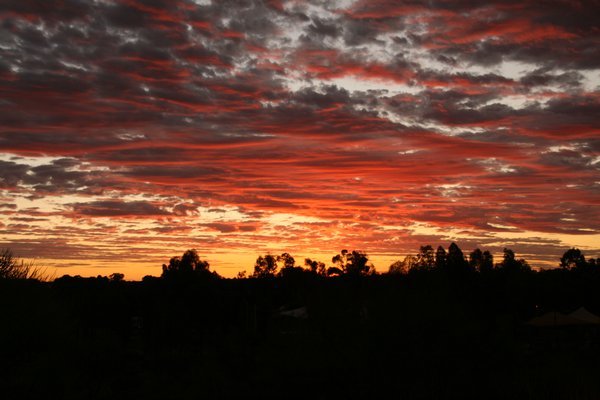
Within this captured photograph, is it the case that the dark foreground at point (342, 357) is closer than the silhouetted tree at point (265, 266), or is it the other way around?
the dark foreground at point (342, 357)

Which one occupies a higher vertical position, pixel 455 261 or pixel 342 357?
pixel 455 261

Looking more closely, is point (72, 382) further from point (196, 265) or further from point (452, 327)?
point (196, 265)

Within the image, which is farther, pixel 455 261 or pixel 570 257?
pixel 570 257

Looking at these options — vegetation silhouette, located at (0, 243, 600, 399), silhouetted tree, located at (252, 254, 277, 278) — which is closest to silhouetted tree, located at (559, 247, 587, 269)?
silhouetted tree, located at (252, 254, 277, 278)

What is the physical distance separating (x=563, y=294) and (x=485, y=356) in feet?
184

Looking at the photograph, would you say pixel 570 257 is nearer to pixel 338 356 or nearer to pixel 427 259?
pixel 427 259

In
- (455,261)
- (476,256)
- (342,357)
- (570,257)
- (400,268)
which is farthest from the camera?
(570,257)

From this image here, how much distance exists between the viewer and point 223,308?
55.7m

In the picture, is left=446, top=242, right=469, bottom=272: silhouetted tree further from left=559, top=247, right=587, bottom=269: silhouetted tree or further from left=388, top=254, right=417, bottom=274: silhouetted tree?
left=559, top=247, right=587, bottom=269: silhouetted tree

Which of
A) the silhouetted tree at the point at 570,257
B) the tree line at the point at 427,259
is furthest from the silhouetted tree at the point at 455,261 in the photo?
the silhouetted tree at the point at 570,257

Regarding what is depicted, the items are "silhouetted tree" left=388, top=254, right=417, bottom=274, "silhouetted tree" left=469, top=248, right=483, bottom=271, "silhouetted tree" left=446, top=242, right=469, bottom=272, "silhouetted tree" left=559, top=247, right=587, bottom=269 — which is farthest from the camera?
"silhouetted tree" left=559, top=247, right=587, bottom=269

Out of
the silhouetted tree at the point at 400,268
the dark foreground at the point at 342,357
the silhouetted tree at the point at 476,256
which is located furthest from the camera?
the silhouetted tree at the point at 476,256

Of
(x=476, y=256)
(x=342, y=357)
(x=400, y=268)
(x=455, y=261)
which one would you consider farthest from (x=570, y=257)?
(x=342, y=357)

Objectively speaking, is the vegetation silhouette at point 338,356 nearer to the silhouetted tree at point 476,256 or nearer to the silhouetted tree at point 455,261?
the silhouetted tree at point 455,261
